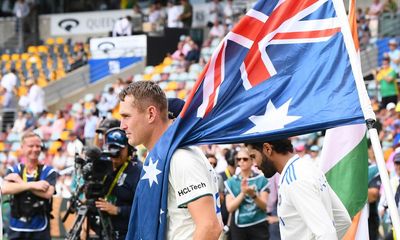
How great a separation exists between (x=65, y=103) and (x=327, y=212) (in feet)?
83.4

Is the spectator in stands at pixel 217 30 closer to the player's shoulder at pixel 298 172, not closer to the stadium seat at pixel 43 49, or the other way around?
the stadium seat at pixel 43 49

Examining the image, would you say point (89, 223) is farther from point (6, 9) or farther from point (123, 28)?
point (6, 9)

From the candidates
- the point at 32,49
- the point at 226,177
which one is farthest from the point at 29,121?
the point at 226,177

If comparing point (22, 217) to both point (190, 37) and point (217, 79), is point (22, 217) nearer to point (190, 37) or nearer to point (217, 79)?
point (217, 79)

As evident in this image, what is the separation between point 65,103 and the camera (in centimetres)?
3081

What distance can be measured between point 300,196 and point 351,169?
4.26 feet

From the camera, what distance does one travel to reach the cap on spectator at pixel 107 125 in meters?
9.95

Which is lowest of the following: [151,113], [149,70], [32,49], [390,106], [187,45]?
[149,70]

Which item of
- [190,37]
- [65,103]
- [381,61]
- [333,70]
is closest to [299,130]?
[333,70]

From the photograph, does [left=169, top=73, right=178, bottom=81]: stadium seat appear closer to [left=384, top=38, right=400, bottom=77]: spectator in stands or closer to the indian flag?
[left=384, top=38, right=400, bottom=77]: spectator in stands

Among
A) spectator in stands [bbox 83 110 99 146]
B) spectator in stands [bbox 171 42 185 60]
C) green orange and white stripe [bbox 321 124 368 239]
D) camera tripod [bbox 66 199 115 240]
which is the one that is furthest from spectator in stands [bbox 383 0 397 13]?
green orange and white stripe [bbox 321 124 368 239]

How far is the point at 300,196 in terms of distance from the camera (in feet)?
19.1

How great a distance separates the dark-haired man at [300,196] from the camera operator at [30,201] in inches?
172

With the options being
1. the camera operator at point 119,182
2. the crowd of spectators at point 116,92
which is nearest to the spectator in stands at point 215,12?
the crowd of spectators at point 116,92
